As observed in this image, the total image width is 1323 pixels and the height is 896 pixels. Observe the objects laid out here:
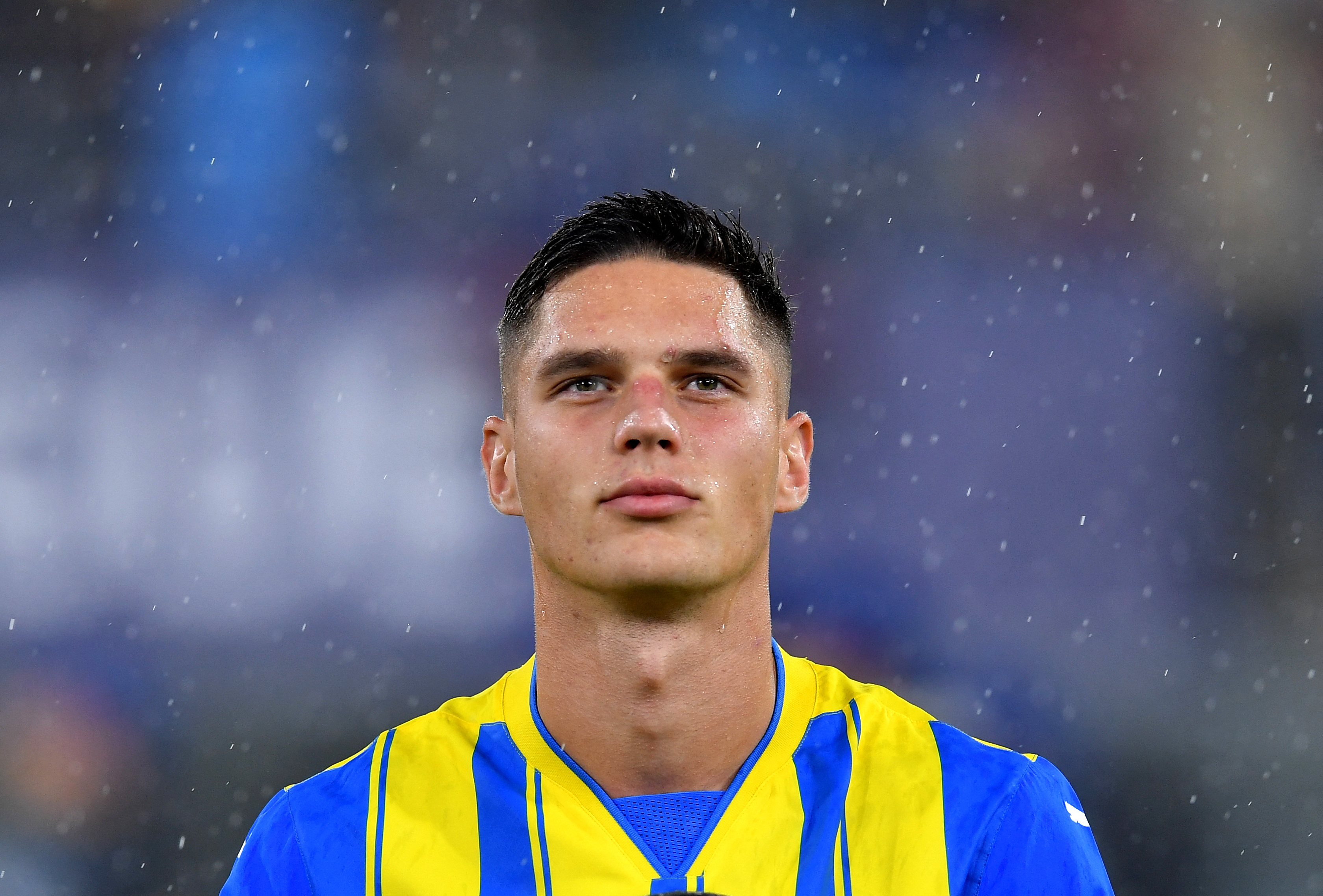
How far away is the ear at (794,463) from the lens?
203cm

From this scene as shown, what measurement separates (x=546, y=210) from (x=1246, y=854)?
497cm

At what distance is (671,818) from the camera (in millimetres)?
1814

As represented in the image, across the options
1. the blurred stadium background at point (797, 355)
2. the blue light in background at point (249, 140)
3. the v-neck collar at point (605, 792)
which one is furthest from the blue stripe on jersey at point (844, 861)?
the blue light in background at point (249, 140)

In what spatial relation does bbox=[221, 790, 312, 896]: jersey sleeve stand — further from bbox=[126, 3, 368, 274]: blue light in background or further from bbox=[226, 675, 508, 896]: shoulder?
bbox=[126, 3, 368, 274]: blue light in background

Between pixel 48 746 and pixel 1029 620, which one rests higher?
pixel 1029 620

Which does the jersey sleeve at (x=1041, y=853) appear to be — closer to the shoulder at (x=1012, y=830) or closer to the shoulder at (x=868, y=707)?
the shoulder at (x=1012, y=830)

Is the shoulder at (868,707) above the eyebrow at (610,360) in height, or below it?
below

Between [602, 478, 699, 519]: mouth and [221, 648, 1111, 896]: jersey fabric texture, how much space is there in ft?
1.52

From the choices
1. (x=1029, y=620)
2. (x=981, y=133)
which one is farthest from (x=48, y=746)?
(x=981, y=133)

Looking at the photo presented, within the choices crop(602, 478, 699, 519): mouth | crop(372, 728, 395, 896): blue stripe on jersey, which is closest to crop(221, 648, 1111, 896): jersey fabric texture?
crop(372, 728, 395, 896): blue stripe on jersey

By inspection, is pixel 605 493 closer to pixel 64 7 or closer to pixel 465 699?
pixel 465 699

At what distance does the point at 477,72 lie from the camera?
6695 mm

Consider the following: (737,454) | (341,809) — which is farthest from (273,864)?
(737,454)

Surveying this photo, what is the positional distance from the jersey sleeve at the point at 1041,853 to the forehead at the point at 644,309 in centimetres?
89
